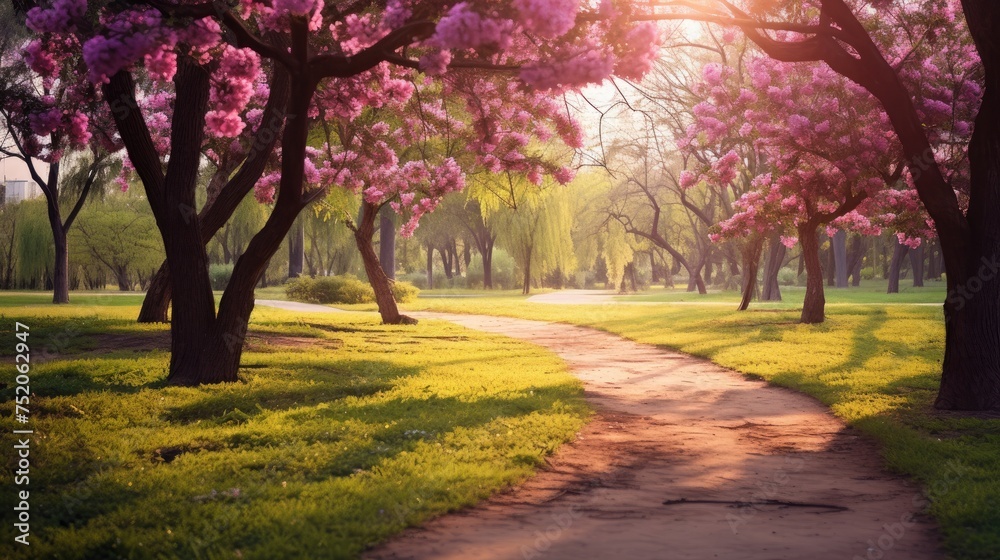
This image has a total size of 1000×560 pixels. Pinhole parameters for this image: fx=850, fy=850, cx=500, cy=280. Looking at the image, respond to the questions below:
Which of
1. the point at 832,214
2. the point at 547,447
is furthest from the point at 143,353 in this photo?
the point at 832,214

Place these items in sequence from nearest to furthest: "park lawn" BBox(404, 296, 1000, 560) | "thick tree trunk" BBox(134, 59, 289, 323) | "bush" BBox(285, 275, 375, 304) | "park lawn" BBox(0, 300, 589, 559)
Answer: "park lawn" BBox(0, 300, 589, 559) → "park lawn" BBox(404, 296, 1000, 560) → "thick tree trunk" BBox(134, 59, 289, 323) → "bush" BBox(285, 275, 375, 304)

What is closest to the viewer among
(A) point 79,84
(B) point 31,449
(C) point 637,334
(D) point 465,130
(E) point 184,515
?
(E) point 184,515

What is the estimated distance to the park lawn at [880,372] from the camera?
627cm

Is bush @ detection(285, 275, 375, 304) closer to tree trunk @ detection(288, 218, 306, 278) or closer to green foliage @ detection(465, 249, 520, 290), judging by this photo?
tree trunk @ detection(288, 218, 306, 278)

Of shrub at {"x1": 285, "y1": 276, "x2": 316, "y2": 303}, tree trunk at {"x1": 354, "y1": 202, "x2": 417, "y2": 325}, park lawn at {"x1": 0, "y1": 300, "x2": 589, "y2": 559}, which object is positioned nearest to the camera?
park lawn at {"x1": 0, "y1": 300, "x2": 589, "y2": 559}

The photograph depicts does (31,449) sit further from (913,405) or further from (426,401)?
(913,405)

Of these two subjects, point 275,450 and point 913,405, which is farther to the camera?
point 913,405

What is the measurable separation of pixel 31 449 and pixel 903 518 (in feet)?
22.7

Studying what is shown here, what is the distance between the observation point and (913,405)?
10320 millimetres

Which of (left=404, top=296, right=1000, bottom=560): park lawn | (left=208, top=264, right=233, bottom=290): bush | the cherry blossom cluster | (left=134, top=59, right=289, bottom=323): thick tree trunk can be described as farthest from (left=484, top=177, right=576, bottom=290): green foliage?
(left=134, top=59, right=289, bottom=323): thick tree trunk

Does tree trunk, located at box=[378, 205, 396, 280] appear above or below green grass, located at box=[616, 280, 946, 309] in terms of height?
above

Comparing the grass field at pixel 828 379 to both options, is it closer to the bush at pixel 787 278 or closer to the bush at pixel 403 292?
the bush at pixel 403 292

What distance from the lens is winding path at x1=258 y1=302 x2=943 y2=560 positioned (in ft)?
16.8

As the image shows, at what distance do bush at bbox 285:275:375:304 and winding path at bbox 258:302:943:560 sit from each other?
29.0 metres
